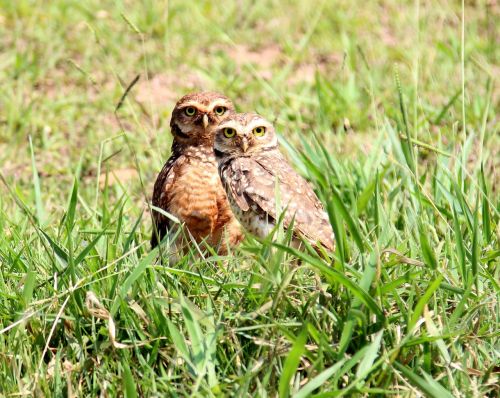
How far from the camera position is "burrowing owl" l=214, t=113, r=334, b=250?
4.36m

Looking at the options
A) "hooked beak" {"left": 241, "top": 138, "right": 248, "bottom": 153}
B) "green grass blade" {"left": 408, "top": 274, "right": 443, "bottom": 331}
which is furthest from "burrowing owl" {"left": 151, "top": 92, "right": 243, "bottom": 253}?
"green grass blade" {"left": 408, "top": 274, "right": 443, "bottom": 331}

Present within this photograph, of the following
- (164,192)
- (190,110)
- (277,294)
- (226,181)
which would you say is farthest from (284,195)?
(277,294)

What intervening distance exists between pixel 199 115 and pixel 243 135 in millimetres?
369

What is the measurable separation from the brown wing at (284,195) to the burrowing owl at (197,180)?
222 mm

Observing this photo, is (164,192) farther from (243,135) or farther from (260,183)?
(260,183)

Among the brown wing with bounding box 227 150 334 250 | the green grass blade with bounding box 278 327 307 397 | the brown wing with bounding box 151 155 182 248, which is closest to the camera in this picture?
the green grass blade with bounding box 278 327 307 397

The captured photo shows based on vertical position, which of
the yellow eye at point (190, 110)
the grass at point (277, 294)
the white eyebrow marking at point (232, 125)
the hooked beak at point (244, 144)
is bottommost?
the grass at point (277, 294)

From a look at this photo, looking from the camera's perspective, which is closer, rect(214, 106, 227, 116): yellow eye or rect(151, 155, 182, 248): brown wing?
rect(151, 155, 182, 248): brown wing

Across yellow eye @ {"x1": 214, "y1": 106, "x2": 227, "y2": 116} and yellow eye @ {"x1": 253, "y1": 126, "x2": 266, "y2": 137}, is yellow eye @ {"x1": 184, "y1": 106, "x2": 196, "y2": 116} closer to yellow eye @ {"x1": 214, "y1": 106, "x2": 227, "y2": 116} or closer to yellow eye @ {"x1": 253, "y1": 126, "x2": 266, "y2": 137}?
yellow eye @ {"x1": 214, "y1": 106, "x2": 227, "y2": 116}

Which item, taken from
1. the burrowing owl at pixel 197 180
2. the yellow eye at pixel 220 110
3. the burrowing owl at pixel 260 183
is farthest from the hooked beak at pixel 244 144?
the yellow eye at pixel 220 110

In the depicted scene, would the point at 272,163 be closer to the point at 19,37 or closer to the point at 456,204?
the point at 456,204

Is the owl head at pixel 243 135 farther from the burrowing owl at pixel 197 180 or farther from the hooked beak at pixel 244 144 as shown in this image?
the burrowing owl at pixel 197 180

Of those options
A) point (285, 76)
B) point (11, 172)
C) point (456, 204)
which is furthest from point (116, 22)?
point (456, 204)

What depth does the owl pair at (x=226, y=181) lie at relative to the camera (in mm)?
4398
